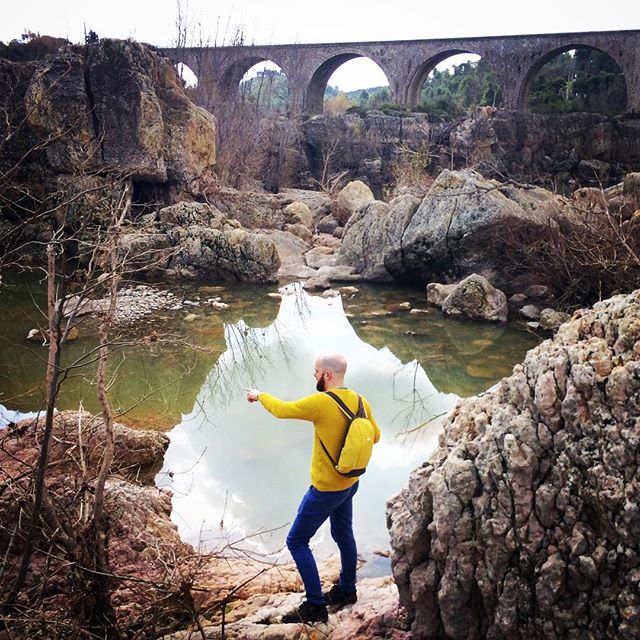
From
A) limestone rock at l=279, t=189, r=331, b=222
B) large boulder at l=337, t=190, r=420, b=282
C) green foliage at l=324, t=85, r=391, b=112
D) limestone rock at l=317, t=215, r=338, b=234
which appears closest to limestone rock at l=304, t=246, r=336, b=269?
large boulder at l=337, t=190, r=420, b=282

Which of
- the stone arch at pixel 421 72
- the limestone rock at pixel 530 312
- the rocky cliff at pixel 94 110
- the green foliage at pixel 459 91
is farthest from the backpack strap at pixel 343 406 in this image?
the stone arch at pixel 421 72

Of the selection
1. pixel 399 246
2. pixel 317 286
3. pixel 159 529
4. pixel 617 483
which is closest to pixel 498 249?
pixel 399 246

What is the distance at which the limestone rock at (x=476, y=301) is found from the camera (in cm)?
943

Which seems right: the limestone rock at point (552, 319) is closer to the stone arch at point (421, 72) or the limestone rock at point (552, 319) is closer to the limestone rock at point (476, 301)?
the limestone rock at point (476, 301)

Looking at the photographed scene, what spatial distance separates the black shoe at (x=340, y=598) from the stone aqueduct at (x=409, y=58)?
24346 mm

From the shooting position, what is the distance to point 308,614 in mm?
3010

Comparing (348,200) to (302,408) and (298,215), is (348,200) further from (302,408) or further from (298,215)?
(302,408)

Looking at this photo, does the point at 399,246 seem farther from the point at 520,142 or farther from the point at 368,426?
the point at 520,142

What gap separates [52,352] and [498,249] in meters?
9.12

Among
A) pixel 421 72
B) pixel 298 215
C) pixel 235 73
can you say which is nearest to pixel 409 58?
pixel 421 72

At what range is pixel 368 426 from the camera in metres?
2.99

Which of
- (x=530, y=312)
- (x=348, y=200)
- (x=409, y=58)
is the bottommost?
(x=530, y=312)

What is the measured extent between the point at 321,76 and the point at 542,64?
11196 millimetres

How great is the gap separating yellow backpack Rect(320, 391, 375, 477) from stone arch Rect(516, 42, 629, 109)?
103 ft
